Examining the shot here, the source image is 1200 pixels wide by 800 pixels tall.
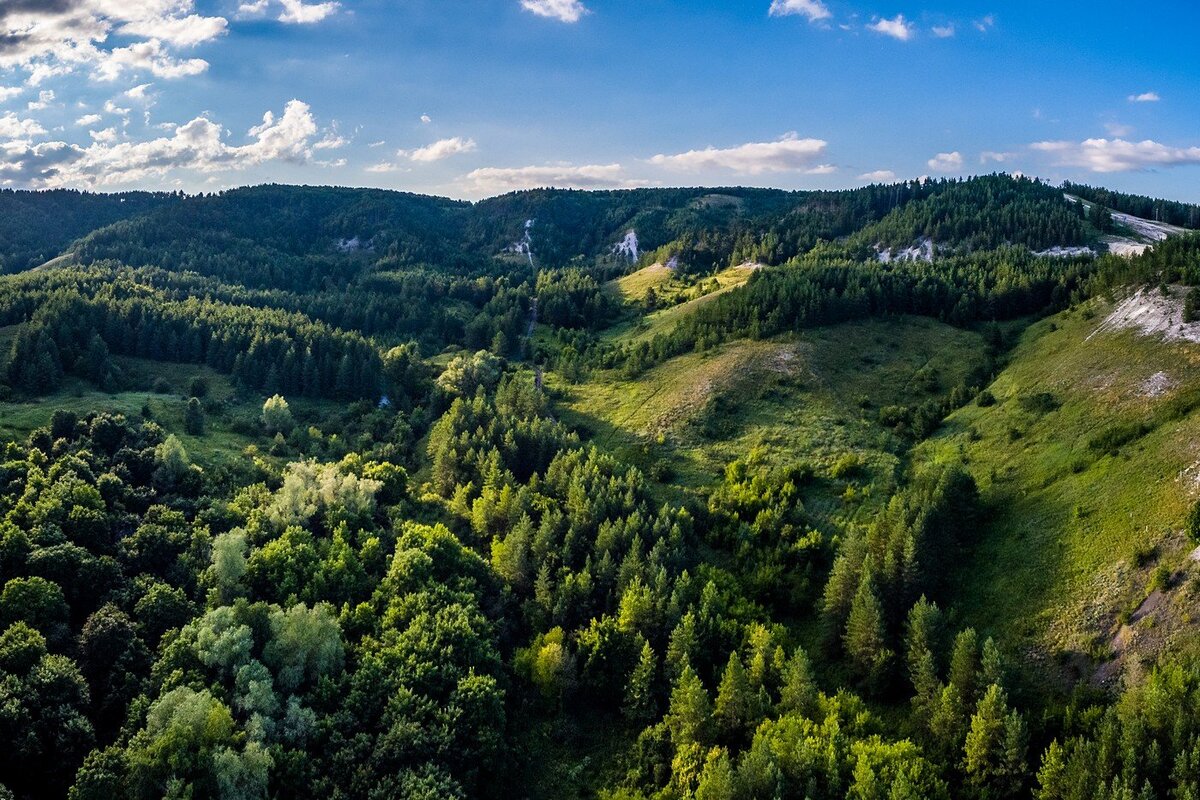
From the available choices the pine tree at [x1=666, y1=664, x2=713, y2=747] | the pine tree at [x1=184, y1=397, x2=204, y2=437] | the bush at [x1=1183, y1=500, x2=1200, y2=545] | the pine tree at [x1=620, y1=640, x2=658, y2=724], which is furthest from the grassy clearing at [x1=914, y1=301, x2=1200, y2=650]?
the pine tree at [x1=184, y1=397, x2=204, y2=437]

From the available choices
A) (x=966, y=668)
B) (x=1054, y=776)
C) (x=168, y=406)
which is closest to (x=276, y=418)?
(x=168, y=406)

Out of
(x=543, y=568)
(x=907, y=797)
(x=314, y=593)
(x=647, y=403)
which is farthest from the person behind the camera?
(x=647, y=403)

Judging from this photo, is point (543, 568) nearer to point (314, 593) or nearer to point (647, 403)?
point (314, 593)

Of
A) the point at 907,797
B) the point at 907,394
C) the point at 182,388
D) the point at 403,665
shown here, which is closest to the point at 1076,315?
the point at 907,394

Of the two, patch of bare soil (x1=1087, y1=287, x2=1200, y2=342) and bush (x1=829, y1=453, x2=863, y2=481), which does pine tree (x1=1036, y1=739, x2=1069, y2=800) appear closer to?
bush (x1=829, y1=453, x2=863, y2=481)

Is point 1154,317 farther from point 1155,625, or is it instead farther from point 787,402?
point 1155,625

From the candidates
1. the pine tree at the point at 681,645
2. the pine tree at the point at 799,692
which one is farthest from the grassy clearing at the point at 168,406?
the pine tree at the point at 799,692
